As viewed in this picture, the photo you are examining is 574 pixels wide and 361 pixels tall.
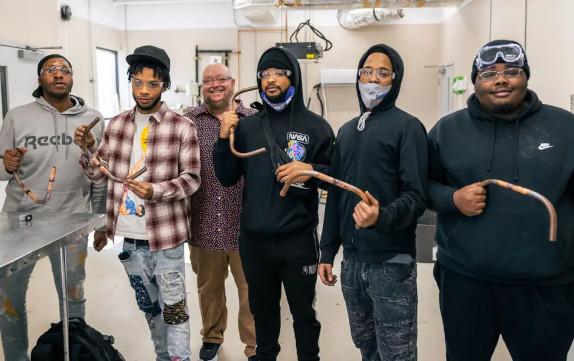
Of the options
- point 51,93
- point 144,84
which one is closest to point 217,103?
point 144,84

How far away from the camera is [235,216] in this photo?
7.57 ft

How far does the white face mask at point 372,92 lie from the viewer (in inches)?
64.5

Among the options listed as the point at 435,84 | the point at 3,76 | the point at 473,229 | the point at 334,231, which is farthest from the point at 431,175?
the point at 435,84

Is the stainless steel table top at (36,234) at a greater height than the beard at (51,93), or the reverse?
the beard at (51,93)

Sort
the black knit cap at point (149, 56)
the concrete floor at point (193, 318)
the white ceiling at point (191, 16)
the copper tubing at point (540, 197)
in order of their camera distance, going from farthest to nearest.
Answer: the white ceiling at point (191, 16) → the concrete floor at point (193, 318) → the black knit cap at point (149, 56) → the copper tubing at point (540, 197)

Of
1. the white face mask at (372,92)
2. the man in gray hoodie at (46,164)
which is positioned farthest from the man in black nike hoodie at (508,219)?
the man in gray hoodie at (46,164)

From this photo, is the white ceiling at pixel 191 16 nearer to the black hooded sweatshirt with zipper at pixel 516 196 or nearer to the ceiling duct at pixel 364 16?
the ceiling duct at pixel 364 16

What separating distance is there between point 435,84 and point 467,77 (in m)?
1.43

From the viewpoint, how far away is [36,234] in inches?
68.2

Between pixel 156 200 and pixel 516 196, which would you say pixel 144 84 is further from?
pixel 516 196

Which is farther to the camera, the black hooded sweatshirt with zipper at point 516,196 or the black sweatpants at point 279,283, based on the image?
the black sweatpants at point 279,283

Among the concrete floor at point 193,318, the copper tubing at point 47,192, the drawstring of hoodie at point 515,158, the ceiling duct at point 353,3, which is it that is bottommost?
the concrete floor at point 193,318

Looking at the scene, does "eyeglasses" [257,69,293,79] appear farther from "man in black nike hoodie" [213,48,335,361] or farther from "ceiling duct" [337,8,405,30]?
"ceiling duct" [337,8,405,30]

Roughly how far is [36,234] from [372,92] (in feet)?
4.18
